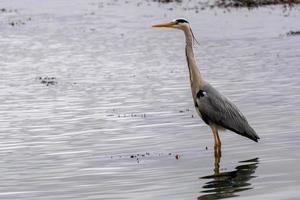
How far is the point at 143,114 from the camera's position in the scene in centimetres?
2125

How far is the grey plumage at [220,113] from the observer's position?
14719 mm

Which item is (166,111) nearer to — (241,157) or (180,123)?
(180,123)

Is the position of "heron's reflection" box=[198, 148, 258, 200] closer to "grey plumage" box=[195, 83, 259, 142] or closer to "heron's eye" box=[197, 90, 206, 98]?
"grey plumage" box=[195, 83, 259, 142]

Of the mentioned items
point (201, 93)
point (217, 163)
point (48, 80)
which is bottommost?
point (48, 80)

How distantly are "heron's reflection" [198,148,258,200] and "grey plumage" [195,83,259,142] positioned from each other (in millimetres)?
764

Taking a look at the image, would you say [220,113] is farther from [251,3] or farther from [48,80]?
[251,3]

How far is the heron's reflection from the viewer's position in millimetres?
11672

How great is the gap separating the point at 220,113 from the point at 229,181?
2.57 m

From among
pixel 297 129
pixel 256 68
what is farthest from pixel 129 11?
pixel 297 129

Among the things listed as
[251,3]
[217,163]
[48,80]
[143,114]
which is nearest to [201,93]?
[217,163]

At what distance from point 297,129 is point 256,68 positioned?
1451 cm

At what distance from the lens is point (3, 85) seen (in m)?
30.0

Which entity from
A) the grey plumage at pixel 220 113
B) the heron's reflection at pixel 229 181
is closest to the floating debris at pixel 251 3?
the grey plumage at pixel 220 113

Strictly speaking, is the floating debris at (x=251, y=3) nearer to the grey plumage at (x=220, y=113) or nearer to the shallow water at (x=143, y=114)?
the shallow water at (x=143, y=114)
